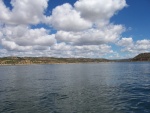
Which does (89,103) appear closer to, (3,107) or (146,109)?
(146,109)

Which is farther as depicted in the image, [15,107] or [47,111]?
[15,107]

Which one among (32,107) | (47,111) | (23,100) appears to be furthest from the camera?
(23,100)

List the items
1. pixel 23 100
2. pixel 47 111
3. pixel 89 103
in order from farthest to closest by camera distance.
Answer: pixel 23 100 < pixel 89 103 < pixel 47 111

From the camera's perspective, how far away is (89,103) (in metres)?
39.2

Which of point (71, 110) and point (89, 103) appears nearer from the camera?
point (71, 110)

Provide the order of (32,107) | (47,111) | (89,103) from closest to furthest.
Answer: (47,111)
(32,107)
(89,103)

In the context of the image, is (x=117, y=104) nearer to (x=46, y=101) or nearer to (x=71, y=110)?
(x=71, y=110)

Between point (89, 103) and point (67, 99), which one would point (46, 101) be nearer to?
point (67, 99)

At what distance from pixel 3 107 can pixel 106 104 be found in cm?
1893

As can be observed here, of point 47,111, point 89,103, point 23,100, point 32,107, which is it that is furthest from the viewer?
point 23,100

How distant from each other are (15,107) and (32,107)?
3135mm

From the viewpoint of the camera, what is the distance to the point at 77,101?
41.0 meters

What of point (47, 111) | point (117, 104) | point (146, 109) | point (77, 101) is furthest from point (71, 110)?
point (146, 109)

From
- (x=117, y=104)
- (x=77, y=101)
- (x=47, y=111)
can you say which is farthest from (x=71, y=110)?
(x=117, y=104)
